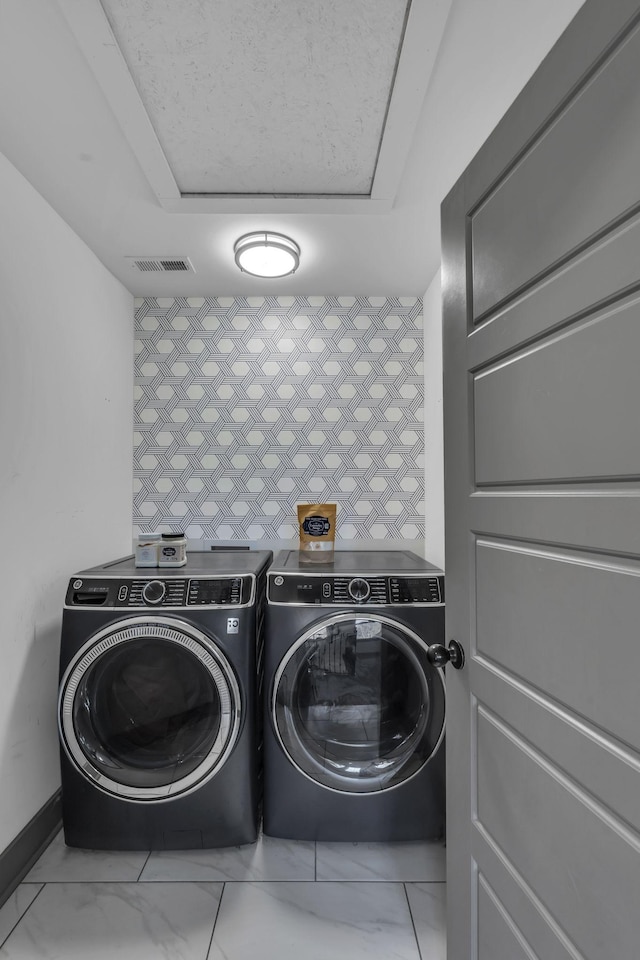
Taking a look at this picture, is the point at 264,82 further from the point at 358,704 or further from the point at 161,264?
the point at 358,704

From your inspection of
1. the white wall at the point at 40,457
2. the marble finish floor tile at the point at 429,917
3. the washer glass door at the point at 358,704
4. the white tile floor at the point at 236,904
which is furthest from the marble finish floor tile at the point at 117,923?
the marble finish floor tile at the point at 429,917

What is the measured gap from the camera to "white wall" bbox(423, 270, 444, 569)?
8.09ft

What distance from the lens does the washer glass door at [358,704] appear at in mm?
1892

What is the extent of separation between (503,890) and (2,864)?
1.54 metres

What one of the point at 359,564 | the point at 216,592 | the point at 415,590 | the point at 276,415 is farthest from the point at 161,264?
the point at 415,590

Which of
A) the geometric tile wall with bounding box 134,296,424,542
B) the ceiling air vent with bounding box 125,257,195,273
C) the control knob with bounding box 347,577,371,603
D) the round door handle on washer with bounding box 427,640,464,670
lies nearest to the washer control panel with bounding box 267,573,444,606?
the control knob with bounding box 347,577,371,603

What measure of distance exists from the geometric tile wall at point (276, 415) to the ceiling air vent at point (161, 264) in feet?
1.15

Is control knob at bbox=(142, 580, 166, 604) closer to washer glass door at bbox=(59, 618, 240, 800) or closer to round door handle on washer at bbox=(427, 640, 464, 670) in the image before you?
washer glass door at bbox=(59, 618, 240, 800)

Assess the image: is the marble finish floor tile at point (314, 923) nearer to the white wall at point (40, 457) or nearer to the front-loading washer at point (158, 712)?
the front-loading washer at point (158, 712)

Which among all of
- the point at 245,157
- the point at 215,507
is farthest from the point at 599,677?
the point at 215,507

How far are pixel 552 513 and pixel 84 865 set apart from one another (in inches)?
78.4

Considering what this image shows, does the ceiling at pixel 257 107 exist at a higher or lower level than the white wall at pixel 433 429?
higher

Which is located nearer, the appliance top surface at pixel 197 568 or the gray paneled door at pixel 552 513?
the gray paneled door at pixel 552 513

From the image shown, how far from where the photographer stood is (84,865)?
1.82 m
